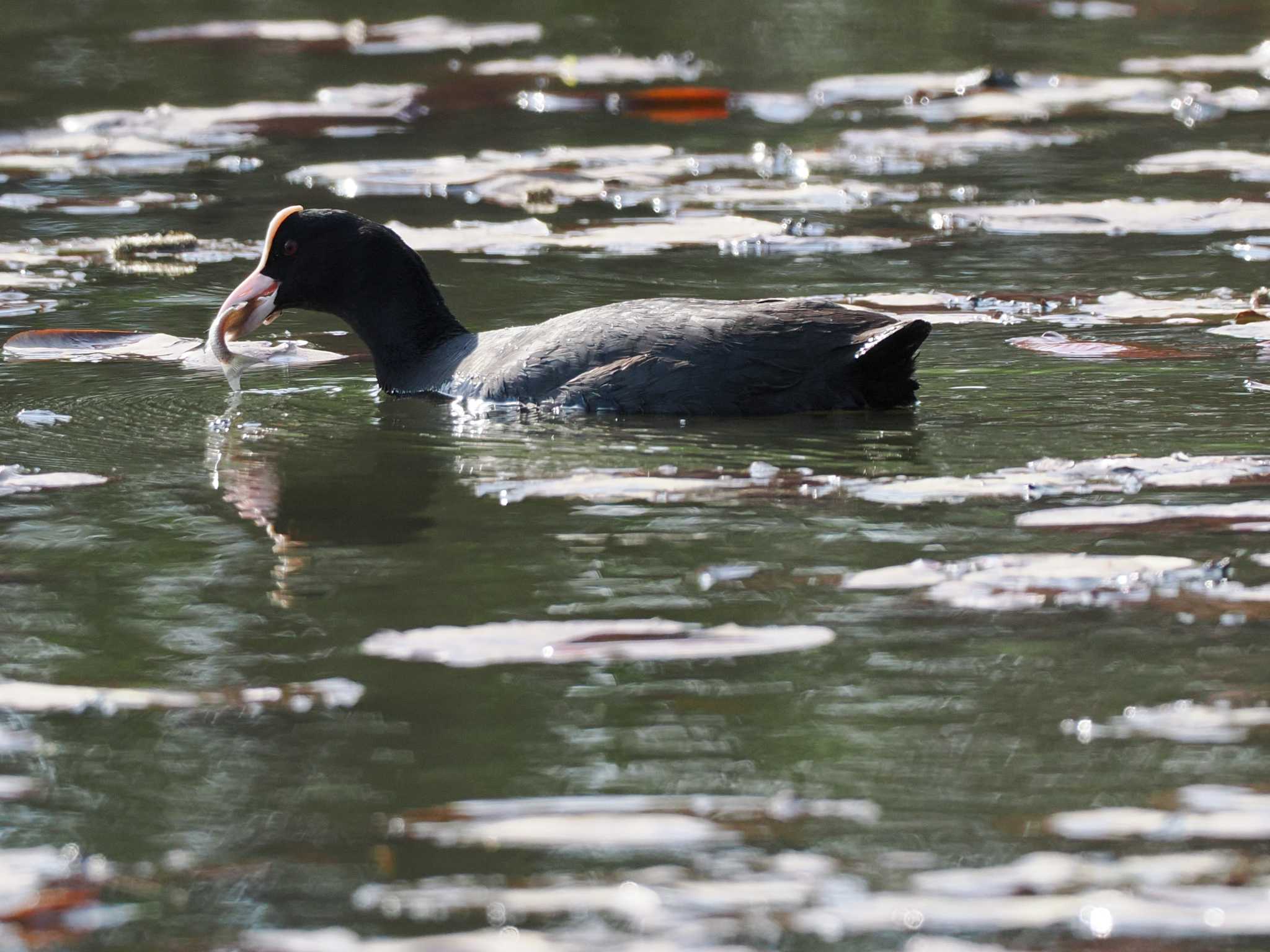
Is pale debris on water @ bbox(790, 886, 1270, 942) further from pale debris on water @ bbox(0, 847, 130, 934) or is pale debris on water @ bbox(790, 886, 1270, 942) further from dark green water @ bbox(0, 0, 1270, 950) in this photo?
pale debris on water @ bbox(0, 847, 130, 934)

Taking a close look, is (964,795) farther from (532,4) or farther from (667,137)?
(532,4)

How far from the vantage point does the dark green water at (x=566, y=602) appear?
3002mm

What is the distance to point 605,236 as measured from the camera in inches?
328

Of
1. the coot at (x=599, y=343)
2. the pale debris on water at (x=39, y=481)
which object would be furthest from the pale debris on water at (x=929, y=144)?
the pale debris on water at (x=39, y=481)

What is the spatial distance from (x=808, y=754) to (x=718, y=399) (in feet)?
8.76

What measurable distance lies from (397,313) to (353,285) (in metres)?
0.19

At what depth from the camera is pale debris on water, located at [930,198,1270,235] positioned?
326 inches

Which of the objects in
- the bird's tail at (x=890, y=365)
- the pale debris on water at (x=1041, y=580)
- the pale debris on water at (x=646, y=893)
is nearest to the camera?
the pale debris on water at (x=646, y=893)

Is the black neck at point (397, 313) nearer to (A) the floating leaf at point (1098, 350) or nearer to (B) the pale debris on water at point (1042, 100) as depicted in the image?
(A) the floating leaf at point (1098, 350)

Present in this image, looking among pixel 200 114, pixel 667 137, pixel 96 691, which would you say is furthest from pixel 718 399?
pixel 200 114

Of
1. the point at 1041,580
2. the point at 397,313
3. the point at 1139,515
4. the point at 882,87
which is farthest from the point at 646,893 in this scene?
the point at 882,87

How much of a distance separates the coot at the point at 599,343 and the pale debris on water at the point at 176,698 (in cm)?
243

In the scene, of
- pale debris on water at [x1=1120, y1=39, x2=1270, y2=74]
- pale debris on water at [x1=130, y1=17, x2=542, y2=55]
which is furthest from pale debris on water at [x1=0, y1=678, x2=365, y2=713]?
pale debris on water at [x1=130, y1=17, x2=542, y2=55]

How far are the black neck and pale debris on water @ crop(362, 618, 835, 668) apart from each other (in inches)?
122
